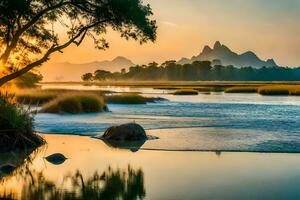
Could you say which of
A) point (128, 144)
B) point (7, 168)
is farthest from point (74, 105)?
point (7, 168)

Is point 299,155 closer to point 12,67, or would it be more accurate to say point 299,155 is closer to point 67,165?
point 67,165

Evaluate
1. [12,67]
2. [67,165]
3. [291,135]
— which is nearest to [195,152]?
[67,165]

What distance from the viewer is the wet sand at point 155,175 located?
12.5 meters

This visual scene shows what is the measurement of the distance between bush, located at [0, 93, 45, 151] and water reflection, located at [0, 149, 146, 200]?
4521 mm

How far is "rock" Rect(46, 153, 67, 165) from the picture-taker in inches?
677

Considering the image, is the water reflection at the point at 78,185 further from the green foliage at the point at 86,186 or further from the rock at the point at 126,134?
the rock at the point at 126,134

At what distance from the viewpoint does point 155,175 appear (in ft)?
48.1

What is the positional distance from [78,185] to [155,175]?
7.57 ft

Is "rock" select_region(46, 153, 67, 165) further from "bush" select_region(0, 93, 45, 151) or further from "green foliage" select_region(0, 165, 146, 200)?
"bush" select_region(0, 93, 45, 151)

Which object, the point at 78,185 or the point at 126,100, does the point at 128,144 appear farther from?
the point at 126,100

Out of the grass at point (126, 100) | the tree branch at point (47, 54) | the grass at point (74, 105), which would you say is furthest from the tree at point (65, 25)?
the grass at point (126, 100)

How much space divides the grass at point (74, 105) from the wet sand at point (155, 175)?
22.8 metres

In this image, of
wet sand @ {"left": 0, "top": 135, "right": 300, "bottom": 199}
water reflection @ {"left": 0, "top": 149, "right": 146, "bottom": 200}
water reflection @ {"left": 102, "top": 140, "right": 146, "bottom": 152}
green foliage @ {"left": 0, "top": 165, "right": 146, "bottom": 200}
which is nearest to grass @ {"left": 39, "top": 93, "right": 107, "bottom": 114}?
water reflection @ {"left": 102, "top": 140, "right": 146, "bottom": 152}

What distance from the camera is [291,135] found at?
82.9ft
